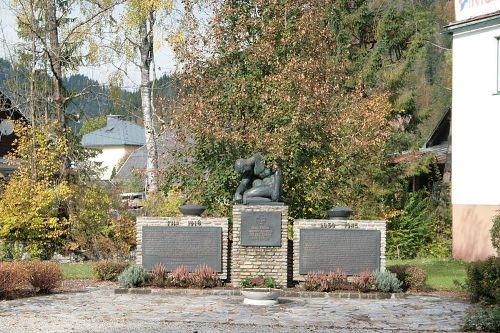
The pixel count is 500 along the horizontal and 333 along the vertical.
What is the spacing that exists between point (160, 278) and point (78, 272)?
17.4ft

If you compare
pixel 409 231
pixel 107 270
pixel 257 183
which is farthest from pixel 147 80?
pixel 257 183

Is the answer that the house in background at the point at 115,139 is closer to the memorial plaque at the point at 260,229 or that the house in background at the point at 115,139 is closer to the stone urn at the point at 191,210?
the stone urn at the point at 191,210

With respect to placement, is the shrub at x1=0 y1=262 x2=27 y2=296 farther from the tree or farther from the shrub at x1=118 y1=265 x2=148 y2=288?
the tree

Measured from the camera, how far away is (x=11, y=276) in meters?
17.7

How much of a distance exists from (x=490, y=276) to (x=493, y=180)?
11064 millimetres

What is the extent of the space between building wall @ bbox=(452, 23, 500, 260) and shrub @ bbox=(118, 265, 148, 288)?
40.2 ft

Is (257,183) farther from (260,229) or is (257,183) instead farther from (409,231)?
(409,231)

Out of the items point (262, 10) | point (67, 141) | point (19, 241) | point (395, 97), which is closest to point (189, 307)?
point (262, 10)

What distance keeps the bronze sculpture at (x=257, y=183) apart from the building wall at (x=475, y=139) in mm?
9560

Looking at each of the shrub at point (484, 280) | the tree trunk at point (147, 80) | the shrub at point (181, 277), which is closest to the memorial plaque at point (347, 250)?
the shrub at point (484, 280)

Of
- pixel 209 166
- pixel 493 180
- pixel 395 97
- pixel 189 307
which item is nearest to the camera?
pixel 189 307

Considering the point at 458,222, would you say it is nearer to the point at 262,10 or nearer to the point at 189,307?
the point at 262,10

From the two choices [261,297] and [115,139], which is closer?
[261,297]

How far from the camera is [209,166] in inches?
934
